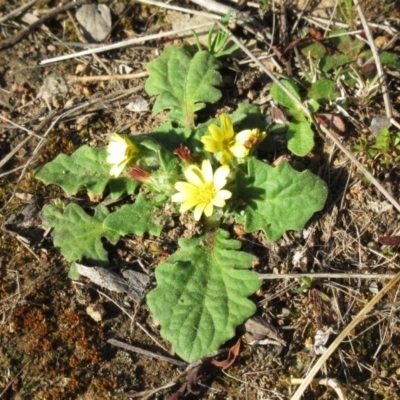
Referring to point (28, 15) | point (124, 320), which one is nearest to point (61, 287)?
point (124, 320)

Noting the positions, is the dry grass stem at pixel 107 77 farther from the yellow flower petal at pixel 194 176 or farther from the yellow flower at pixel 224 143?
the yellow flower petal at pixel 194 176

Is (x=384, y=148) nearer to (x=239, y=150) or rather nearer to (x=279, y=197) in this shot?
(x=279, y=197)

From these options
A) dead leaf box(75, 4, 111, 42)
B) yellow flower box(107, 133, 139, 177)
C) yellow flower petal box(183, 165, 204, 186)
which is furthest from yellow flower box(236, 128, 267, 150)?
dead leaf box(75, 4, 111, 42)

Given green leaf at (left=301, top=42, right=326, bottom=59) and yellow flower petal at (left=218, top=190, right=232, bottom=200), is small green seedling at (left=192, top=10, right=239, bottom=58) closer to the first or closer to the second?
green leaf at (left=301, top=42, right=326, bottom=59)

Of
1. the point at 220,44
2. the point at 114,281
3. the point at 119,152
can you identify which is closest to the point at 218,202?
the point at 119,152

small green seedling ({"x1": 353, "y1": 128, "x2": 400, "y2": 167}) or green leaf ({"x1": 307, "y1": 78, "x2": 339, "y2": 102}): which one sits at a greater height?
green leaf ({"x1": 307, "y1": 78, "x2": 339, "y2": 102})

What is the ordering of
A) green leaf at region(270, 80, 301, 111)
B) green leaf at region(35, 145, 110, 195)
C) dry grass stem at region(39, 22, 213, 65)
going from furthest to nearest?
dry grass stem at region(39, 22, 213, 65)
green leaf at region(270, 80, 301, 111)
green leaf at region(35, 145, 110, 195)
